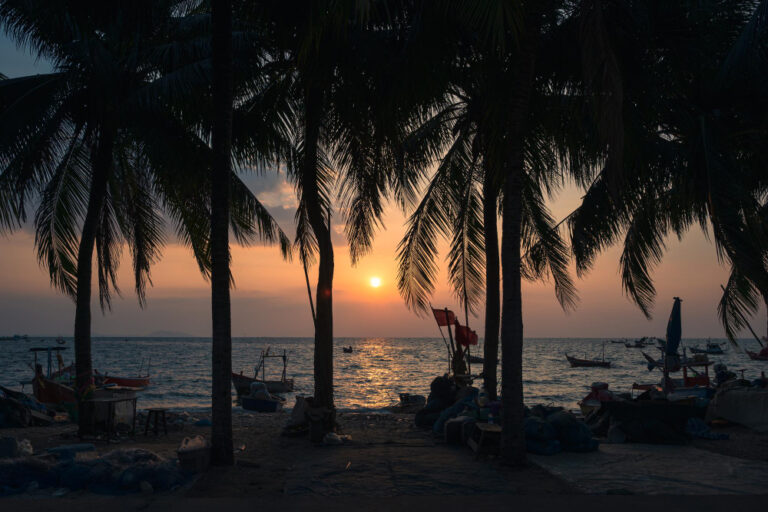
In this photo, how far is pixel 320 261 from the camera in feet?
42.8

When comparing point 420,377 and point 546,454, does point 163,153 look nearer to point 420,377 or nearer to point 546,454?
point 546,454

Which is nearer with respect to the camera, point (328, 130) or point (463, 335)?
point (328, 130)

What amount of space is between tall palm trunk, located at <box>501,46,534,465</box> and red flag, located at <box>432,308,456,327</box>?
920cm

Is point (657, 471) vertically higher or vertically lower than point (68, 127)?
lower

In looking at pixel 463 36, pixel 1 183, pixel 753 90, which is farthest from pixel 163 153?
pixel 753 90

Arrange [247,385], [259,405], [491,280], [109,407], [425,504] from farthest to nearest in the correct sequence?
[247,385], [259,405], [491,280], [109,407], [425,504]

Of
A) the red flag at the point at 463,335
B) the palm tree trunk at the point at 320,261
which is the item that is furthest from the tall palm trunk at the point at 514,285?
the red flag at the point at 463,335

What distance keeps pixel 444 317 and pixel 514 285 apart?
379 inches

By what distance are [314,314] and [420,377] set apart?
5237 cm

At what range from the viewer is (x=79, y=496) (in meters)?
6.70

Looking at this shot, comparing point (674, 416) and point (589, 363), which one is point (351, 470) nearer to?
point (674, 416)

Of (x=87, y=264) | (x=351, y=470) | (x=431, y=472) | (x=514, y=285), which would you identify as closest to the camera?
(x=431, y=472)

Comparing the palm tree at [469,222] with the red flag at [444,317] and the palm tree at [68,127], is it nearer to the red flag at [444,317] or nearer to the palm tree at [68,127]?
the red flag at [444,317]

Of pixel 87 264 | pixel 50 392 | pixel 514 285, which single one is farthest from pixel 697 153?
pixel 50 392
